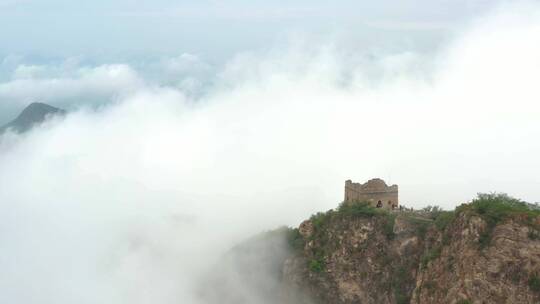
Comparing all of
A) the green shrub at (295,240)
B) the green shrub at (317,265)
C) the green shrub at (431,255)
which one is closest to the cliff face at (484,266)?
the green shrub at (431,255)

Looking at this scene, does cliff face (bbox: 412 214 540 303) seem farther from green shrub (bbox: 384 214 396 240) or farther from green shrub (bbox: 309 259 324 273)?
green shrub (bbox: 309 259 324 273)

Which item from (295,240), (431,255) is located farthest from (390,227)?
(295,240)

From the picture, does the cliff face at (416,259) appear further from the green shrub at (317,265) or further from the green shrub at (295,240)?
the green shrub at (295,240)

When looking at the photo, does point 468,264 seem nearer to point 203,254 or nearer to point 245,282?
point 245,282

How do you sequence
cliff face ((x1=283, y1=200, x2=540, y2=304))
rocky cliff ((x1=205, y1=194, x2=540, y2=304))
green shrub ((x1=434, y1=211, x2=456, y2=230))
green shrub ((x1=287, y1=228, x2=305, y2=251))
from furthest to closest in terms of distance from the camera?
green shrub ((x1=287, y1=228, x2=305, y2=251)) < green shrub ((x1=434, y1=211, x2=456, y2=230)) < rocky cliff ((x1=205, y1=194, x2=540, y2=304)) < cliff face ((x1=283, y1=200, x2=540, y2=304))

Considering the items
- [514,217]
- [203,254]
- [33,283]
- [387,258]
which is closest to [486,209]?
[514,217]

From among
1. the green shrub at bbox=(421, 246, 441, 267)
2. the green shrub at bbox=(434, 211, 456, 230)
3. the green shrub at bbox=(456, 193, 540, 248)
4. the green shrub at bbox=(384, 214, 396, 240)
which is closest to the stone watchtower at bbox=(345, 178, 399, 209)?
the green shrub at bbox=(384, 214, 396, 240)
